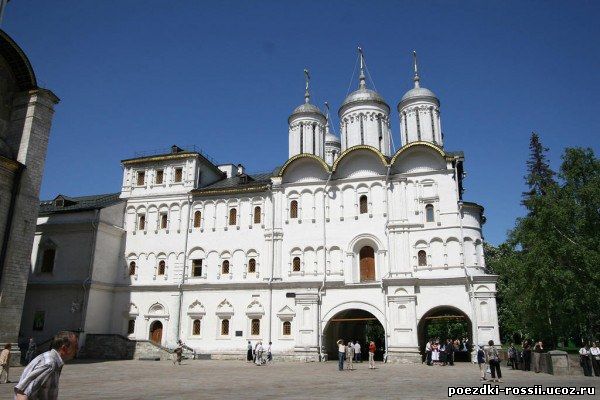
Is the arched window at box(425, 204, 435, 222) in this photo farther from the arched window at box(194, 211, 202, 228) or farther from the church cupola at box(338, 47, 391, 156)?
the arched window at box(194, 211, 202, 228)

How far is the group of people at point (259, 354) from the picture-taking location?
83.5 feet

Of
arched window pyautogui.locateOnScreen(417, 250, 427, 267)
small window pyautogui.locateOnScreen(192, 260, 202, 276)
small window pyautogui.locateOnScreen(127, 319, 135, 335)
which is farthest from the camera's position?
small window pyautogui.locateOnScreen(192, 260, 202, 276)

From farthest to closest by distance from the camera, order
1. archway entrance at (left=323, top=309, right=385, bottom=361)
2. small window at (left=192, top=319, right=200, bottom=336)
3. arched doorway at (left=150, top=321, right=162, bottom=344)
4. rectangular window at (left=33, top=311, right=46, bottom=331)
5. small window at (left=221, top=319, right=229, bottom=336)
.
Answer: arched doorway at (left=150, top=321, right=162, bottom=344) < small window at (left=192, top=319, right=200, bottom=336) < rectangular window at (left=33, top=311, right=46, bottom=331) < small window at (left=221, top=319, right=229, bottom=336) < archway entrance at (left=323, top=309, right=385, bottom=361)

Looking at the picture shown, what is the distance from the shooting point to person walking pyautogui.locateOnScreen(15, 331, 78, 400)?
466 cm

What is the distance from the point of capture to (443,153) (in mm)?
29203

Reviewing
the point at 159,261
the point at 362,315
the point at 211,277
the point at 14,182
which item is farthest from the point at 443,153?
the point at 14,182

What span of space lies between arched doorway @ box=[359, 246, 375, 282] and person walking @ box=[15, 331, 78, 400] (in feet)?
83.2

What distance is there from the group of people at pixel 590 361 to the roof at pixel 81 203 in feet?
95.2

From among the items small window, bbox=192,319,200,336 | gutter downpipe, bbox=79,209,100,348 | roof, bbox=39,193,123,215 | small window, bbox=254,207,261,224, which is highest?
roof, bbox=39,193,123,215

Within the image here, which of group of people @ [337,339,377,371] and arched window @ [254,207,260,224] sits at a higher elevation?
arched window @ [254,207,260,224]

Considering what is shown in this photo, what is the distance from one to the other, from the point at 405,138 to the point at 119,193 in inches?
883

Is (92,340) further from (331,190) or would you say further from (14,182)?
(331,190)

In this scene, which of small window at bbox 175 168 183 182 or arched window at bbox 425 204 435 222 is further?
small window at bbox 175 168 183 182

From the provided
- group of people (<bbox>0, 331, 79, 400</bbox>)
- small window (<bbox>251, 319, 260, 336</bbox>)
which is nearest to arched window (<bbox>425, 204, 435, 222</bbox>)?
small window (<bbox>251, 319, 260, 336</bbox>)
